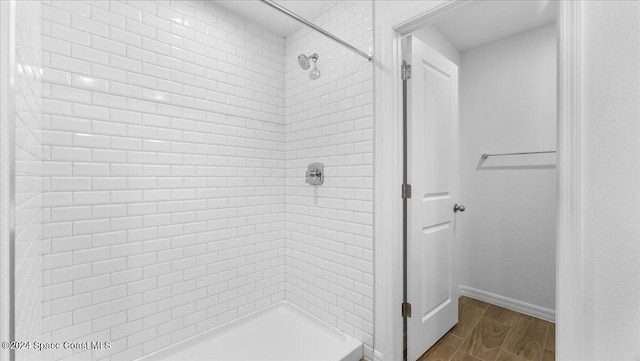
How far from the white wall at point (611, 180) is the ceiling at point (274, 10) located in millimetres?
1534

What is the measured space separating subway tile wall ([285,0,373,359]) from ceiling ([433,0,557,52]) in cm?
86

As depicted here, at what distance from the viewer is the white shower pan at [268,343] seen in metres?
1.68

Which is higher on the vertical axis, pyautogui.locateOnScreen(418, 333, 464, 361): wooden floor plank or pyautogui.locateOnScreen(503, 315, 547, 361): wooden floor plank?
pyautogui.locateOnScreen(418, 333, 464, 361): wooden floor plank

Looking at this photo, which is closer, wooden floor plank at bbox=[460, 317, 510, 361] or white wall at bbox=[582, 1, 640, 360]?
white wall at bbox=[582, 1, 640, 360]

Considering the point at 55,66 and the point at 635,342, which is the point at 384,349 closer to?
the point at 635,342

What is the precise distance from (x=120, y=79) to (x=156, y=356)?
1.62 m

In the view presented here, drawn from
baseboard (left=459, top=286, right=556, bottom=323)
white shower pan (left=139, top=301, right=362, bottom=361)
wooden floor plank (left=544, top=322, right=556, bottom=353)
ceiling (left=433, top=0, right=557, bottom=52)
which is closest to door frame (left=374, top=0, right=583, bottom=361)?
white shower pan (left=139, top=301, right=362, bottom=361)

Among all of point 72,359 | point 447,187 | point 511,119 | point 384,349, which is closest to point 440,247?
point 447,187

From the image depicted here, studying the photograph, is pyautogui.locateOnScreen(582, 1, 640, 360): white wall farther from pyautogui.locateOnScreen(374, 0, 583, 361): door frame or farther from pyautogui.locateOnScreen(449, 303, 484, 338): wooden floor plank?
pyautogui.locateOnScreen(449, 303, 484, 338): wooden floor plank

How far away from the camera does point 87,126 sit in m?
1.39

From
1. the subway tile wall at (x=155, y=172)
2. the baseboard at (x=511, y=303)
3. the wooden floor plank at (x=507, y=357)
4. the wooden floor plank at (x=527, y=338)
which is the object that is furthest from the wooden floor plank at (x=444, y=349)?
the subway tile wall at (x=155, y=172)

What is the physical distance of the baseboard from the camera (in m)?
2.27

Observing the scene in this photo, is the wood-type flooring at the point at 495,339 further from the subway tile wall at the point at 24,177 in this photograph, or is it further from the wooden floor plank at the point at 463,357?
the subway tile wall at the point at 24,177

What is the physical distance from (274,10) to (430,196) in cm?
177
